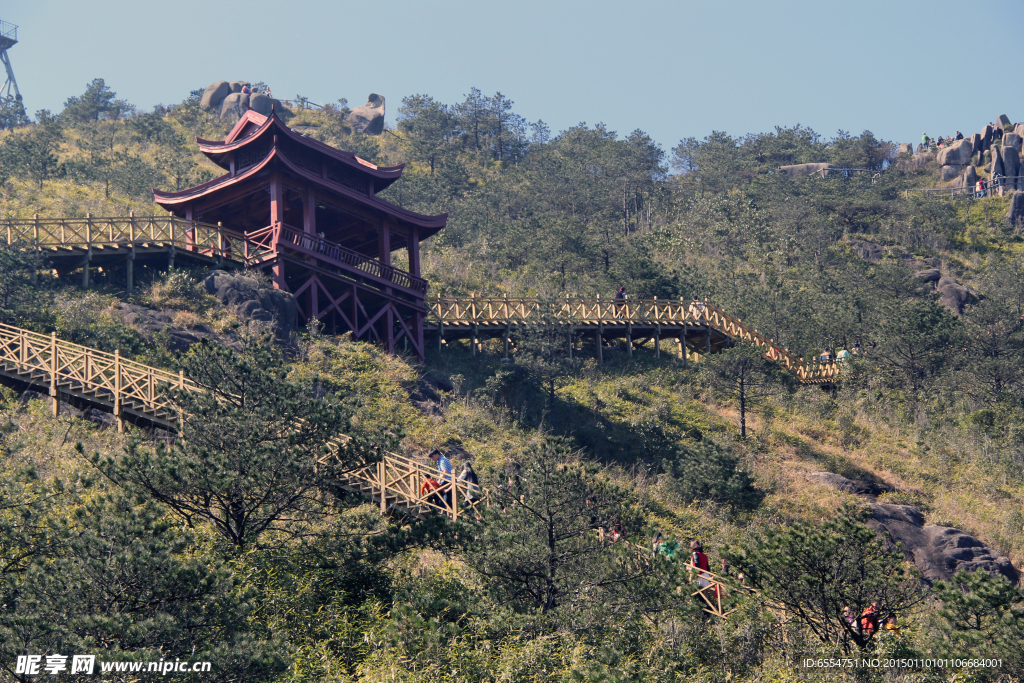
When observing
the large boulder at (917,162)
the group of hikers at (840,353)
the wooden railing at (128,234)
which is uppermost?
the large boulder at (917,162)

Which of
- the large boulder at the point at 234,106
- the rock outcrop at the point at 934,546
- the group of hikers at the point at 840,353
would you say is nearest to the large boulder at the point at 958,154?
the group of hikers at the point at 840,353

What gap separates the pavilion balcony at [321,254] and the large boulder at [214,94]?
42.2 meters

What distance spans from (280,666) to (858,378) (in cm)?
2695

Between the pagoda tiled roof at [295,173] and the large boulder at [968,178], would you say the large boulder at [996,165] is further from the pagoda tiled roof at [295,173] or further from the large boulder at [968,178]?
the pagoda tiled roof at [295,173]

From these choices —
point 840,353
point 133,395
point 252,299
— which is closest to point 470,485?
point 133,395

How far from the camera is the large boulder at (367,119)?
229 feet

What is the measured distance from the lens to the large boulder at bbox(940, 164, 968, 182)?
6681 cm

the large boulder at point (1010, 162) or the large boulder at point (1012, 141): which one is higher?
the large boulder at point (1012, 141)

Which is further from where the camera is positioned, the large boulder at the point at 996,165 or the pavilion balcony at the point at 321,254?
the large boulder at the point at 996,165

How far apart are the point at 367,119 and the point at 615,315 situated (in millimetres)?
43406

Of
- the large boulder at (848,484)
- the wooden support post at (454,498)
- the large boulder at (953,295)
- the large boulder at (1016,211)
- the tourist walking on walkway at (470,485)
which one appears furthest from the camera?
the large boulder at (1016,211)

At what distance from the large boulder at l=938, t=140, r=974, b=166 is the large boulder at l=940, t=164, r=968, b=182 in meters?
0.37

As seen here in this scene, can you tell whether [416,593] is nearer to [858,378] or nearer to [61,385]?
[61,385]

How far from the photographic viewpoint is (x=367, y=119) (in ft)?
231
